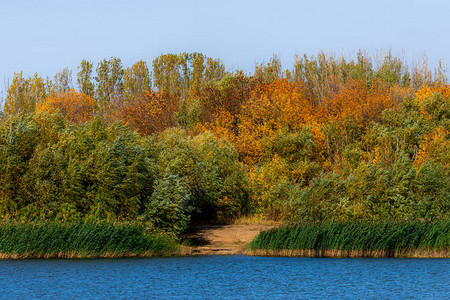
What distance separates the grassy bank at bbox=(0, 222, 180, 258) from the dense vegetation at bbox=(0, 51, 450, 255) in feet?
5.87

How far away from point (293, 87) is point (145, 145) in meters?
41.4

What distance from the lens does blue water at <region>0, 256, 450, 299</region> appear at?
90.4 feet

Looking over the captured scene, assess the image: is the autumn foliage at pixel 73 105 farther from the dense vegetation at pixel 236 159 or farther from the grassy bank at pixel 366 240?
the grassy bank at pixel 366 240

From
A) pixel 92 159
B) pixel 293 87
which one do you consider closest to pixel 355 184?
pixel 92 159

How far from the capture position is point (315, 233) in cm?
3956

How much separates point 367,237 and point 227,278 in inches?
446

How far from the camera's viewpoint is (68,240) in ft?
122

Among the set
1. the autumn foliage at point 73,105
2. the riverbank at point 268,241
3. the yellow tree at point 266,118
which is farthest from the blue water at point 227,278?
the autumn foliage at point 73,105

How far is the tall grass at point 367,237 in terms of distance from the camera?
126ft

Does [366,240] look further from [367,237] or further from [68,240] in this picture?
[68,240]

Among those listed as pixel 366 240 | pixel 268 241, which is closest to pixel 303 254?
pixel 268 241

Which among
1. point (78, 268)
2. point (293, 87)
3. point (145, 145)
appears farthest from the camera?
A: point (293, 87)

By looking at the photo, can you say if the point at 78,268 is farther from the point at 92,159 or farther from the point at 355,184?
the point at 355,184

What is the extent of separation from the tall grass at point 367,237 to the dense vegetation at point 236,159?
482cm
